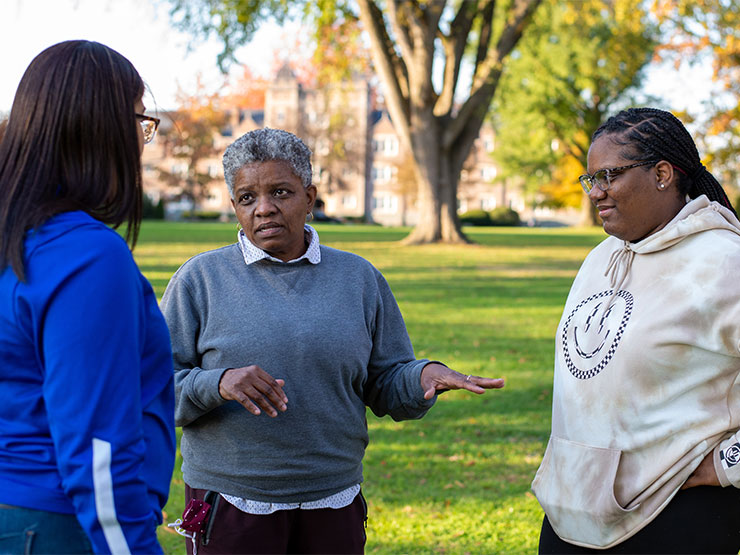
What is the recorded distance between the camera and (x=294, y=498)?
2.88m

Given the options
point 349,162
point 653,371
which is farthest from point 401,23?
point 349,162

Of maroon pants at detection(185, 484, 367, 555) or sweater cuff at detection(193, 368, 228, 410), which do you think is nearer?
sweater cuff at detection(193, 368, 228, 410)

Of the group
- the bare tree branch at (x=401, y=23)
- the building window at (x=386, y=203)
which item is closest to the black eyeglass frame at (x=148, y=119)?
the bare tree branch at (x=401, y=23)

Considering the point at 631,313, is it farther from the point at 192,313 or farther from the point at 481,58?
the point at 481,58

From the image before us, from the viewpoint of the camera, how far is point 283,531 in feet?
9.45

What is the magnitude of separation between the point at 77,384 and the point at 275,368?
1.12m

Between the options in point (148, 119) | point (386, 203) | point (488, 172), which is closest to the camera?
point (148, 119)

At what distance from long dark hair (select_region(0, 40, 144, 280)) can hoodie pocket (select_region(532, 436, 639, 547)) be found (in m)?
1.71

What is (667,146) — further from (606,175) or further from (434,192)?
(434,192)

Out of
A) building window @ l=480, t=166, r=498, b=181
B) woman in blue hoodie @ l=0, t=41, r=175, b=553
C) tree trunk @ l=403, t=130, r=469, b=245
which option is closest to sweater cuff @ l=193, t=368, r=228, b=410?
woman in blue hoodie @ l=0, t=41, r=175, b=553

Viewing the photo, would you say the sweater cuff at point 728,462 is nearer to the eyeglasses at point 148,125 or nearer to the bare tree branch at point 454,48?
the eyeglasses at point 148,125

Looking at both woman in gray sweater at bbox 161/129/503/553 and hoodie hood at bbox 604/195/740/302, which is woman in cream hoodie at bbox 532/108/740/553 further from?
woman in gray sweater at bbox 161/129/503/553

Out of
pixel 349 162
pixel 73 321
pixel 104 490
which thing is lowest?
pixel 104 490

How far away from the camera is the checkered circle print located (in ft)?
9.04
